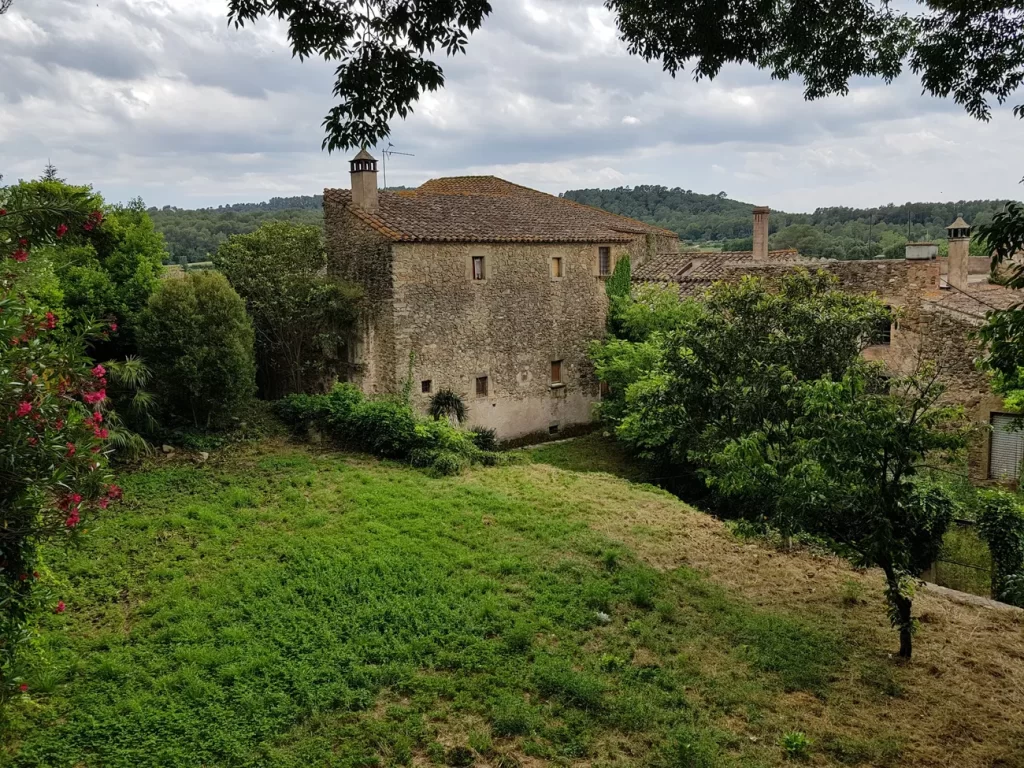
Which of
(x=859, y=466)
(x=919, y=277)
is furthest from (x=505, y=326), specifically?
(x=859, y=466)

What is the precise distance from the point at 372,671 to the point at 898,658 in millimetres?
5971

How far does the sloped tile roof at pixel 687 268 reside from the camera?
2320 centimetres

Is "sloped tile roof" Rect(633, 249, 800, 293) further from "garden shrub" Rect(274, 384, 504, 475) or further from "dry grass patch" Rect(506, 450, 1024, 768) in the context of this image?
"dry grass patch" Rect(506, 450, 1024, 768)

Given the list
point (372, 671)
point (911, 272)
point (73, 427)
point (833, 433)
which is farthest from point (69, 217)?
point (911, 272)

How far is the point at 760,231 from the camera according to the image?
27109 mm

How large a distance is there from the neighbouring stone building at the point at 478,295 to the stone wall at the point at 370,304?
29 millimetres

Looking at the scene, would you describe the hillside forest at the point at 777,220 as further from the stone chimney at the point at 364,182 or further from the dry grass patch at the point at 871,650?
the dry grass patch at the point at 871,650

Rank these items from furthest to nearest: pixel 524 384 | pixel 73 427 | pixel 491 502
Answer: pixel 524 384 → pixel 491 502 → pixel 73 427

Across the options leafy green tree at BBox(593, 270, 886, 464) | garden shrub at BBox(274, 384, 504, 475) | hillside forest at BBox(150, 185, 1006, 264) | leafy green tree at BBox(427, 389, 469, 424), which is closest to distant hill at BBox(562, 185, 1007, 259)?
hillside forest at BBox(150, 185, 1006, 264)

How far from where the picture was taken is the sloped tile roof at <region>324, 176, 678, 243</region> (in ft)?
64.3

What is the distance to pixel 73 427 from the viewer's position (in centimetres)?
551

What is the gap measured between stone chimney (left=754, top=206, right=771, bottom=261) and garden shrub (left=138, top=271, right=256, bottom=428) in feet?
60.6

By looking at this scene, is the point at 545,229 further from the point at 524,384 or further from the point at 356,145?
the point at 356,145

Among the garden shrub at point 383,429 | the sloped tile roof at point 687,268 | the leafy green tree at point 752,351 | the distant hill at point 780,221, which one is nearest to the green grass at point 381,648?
the leafy green tree at point 752,351
